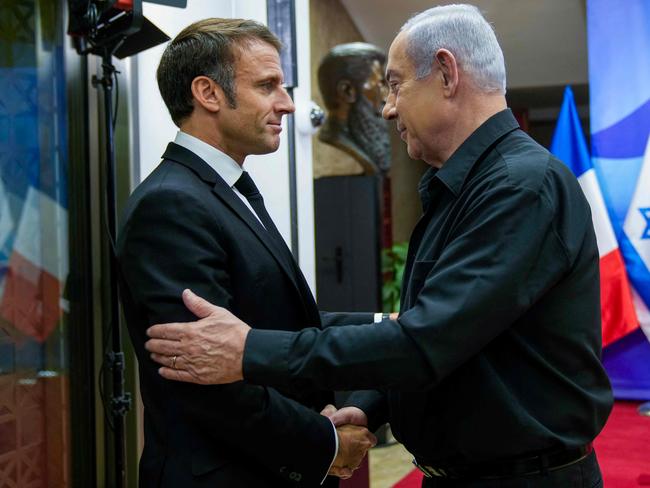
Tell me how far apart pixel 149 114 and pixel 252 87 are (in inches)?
47.6

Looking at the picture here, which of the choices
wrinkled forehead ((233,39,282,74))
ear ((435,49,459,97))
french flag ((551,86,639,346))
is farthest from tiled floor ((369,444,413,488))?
ear ((435,49,459,97))

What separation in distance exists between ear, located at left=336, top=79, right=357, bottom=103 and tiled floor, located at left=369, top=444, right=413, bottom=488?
7.19ft

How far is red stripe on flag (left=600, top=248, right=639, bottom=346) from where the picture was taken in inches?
184

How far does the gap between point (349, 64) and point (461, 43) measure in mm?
3667

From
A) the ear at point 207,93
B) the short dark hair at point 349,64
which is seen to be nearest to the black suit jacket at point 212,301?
the ear at point 207,93

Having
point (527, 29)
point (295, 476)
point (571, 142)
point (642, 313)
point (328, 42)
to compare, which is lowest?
point (642, 313)

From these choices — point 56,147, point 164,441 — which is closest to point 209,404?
point 164,441

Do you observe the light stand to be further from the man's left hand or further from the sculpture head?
the sculpture head

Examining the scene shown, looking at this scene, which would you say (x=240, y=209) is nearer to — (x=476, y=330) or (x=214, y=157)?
(x=214, y=157)

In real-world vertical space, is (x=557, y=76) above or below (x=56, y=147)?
above

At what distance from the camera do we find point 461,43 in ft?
4.52

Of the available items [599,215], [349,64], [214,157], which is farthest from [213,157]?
[599,215]

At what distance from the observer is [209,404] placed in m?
1.36

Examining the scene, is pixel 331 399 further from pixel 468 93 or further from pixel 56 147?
pixel 56 147
